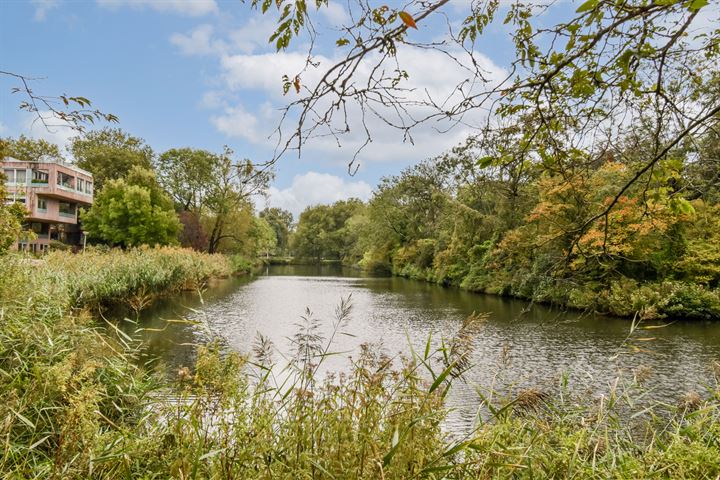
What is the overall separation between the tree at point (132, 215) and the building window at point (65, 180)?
9.89 ft

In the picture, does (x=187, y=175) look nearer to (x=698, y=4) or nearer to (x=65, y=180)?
(x=65, y=180)

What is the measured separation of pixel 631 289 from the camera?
1596cm

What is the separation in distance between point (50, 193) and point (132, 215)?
726 centimetres

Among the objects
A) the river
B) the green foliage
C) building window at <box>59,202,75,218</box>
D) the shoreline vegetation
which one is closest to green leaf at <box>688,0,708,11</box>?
the green foliage

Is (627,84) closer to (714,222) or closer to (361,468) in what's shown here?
(361,468)

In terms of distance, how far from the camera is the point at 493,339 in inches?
484

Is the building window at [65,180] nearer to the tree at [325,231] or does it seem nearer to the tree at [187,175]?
the tree at [187,175]

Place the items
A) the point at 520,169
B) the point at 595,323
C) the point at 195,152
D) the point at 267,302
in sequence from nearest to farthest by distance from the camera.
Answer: the point at 520,169 → the point at 595,323 → the point at 267,302 → the point at 195,152

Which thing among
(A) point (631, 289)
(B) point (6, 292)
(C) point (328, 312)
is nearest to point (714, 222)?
(A) point (631, 289)

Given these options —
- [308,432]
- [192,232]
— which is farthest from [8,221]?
[192,232]

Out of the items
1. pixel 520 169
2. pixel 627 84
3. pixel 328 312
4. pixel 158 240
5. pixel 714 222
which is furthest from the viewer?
pixel 158 240

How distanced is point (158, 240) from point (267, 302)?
774 inches

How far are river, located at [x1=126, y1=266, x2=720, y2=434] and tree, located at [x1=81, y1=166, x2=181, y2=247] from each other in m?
16.2

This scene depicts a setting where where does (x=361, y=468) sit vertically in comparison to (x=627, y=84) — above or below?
below
